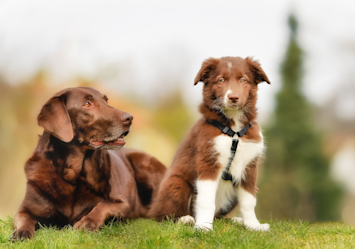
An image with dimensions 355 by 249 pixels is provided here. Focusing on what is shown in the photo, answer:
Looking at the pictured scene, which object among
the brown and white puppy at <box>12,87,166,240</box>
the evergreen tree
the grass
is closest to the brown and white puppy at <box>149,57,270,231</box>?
the grass

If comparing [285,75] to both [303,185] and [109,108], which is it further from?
[109,108]

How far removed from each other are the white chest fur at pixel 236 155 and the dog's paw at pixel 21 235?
7.00 feet

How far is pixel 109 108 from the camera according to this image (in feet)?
14.4

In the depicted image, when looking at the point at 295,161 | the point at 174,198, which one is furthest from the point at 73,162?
the point at 295,161

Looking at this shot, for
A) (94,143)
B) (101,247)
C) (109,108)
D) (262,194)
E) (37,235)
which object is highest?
(109,108)

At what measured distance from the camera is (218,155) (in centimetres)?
418

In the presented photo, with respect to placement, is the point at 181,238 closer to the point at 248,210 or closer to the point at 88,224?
the point at 248,210

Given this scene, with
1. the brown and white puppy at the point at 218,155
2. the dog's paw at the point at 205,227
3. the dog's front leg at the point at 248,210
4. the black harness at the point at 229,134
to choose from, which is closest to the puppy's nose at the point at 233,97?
the brown and white puppy at the point at 218,155

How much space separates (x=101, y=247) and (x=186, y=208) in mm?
1385

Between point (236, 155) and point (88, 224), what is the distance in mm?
1818

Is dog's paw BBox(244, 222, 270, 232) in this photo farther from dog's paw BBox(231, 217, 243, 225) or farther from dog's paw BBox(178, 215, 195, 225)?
dog's paw BBox(178, 215, 195, 225)

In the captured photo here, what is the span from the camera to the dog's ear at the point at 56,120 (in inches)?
163

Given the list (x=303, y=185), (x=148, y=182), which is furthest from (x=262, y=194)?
(x=148, y=182)

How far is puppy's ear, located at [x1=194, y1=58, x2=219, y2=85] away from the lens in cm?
435
